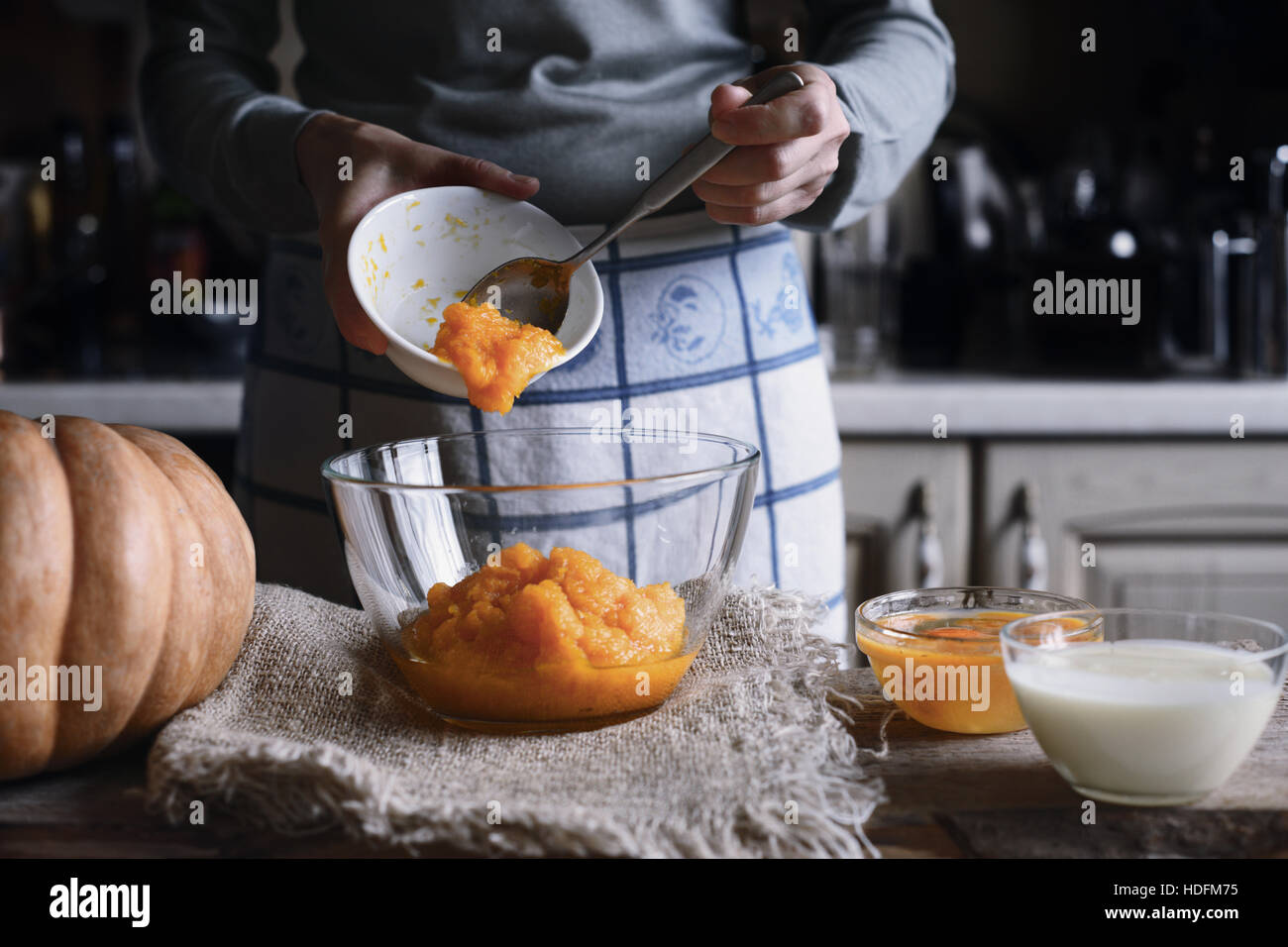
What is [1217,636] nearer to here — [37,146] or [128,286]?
[128,286]

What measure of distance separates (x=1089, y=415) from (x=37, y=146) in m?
1.84

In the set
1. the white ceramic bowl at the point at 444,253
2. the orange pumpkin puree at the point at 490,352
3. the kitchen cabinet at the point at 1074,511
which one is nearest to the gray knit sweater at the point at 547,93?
the white ceramic bowl at the point at 444,253

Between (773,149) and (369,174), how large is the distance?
0.97 feet

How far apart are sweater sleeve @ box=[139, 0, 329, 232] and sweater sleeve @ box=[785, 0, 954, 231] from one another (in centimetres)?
42

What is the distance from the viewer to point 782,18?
75.4 inches

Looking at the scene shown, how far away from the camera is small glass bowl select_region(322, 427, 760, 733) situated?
64 cm

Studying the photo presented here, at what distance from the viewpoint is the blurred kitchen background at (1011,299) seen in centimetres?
161

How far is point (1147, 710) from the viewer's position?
530 millimetres

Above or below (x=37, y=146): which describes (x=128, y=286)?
below

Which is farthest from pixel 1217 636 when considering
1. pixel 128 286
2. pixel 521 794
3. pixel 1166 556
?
pixel 128 286

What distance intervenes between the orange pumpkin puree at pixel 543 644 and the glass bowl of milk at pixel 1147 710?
0.19 meters
